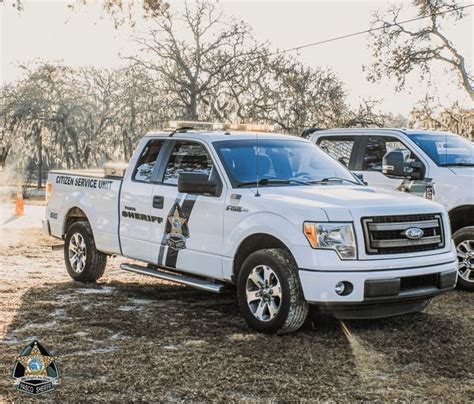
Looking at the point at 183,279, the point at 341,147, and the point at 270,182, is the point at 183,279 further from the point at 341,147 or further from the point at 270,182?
the point at 341,147

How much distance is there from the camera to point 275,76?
37594mm

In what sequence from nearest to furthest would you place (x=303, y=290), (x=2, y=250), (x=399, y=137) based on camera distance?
(x=303, y=290)
(x=399, y=137)
(x=2, y=250)

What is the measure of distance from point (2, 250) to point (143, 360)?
778 centimetres

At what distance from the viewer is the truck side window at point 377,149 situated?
1002 cm

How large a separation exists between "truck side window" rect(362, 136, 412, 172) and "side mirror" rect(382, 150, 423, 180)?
49 cm

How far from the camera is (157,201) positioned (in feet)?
26.4

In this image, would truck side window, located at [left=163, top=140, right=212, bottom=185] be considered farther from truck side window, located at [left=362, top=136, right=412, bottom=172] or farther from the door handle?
truck side window, located at [left=362, top=136, right=412, bottom=172]

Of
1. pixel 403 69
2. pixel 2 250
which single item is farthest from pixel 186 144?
pixel 403 69

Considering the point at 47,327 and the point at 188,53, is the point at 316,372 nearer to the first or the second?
the point at 47,327

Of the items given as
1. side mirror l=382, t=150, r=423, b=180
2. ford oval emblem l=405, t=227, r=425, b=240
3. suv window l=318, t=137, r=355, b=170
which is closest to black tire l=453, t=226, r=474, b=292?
side mirror l=382, t=150, r=423, b=180

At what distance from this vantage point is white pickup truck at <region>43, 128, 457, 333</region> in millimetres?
6273

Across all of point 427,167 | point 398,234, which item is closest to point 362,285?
point 398,234

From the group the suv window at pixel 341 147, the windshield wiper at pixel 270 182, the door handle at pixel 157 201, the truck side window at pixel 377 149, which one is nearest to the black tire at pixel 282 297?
the windshield wiper at pixel 270 182

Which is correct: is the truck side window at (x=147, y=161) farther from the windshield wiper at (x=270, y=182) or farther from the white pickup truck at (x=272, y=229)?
the windshield wiper at (x=270, y=182)
